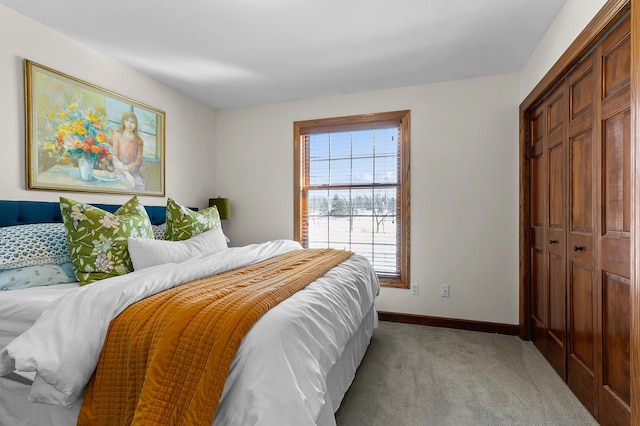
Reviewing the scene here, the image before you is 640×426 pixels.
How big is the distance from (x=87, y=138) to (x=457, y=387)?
3.14 meters

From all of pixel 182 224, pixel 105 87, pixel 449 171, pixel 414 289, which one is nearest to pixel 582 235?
pixel 449 171

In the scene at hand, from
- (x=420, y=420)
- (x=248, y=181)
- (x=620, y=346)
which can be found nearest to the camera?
(x=620, y=346)

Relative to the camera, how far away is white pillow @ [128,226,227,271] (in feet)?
6.60

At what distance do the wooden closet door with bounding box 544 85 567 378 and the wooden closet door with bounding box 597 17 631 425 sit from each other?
1.59ft

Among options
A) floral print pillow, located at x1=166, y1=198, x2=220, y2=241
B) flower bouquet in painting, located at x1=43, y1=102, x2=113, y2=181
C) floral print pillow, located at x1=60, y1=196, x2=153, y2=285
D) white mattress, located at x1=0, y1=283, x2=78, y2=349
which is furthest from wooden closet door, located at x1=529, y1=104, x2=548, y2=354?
flower bouquet in painting, located at x1=43, y1=102, x2=113, y2=181

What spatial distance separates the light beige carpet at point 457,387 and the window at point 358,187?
89 cm

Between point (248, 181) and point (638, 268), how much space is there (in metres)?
3.47

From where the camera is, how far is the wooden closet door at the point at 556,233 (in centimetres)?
222

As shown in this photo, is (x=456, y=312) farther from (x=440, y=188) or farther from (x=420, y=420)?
(x=420, y=420)

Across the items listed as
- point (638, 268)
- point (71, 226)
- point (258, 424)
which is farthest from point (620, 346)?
point (71, 226)

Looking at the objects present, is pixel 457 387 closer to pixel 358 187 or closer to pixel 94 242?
pixel 358 187

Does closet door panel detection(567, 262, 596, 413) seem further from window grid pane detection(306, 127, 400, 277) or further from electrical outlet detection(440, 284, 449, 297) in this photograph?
Result: window grid pane detection(306, 127, 400, 277)

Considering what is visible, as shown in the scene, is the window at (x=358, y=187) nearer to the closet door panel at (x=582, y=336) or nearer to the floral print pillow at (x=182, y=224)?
the floral print pillow at (x=182, y=224)

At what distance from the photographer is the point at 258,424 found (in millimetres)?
994
